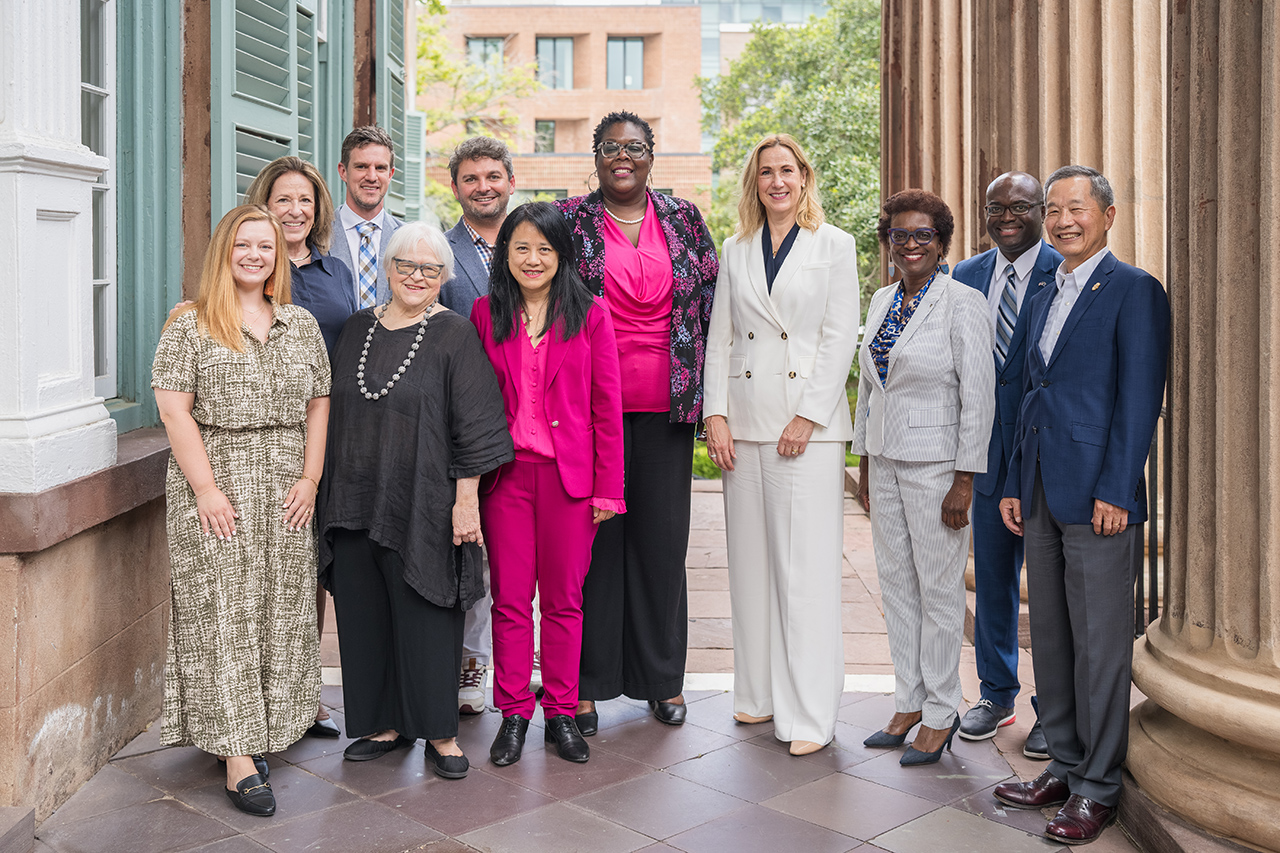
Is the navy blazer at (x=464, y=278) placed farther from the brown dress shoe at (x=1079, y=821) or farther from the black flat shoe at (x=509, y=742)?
the brown dress shoe at (x=1079, y=821)

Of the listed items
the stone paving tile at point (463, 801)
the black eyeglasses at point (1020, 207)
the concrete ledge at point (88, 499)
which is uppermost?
the black eyeglasses at point (1020, 207)

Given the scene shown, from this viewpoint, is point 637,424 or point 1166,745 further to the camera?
point 637,424

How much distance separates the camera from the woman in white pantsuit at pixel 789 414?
13.2ft

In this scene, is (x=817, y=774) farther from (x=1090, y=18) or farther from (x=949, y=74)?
(x=949, y=74)

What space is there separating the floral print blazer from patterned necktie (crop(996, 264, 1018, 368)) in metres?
1.05

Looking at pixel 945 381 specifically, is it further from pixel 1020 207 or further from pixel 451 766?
pixel 451 766

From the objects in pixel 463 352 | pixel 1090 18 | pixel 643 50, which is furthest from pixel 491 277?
pixel 643 50

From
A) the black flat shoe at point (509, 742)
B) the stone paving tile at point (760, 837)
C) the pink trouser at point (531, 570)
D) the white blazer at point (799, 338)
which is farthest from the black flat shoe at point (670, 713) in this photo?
the white blazer at point (799, 338)

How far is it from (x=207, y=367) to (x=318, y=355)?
377mm

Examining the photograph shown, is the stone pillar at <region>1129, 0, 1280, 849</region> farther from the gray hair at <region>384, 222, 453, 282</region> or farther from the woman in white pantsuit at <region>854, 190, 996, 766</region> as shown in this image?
the gray hair at <region>384, 222, 453, 282</region>

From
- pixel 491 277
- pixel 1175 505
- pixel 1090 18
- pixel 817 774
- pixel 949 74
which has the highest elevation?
pixel 949 74

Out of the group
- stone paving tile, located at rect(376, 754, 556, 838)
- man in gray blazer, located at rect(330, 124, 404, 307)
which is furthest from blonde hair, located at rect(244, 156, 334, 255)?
stone paving tile, located at rect(376, 754, 556, 838)

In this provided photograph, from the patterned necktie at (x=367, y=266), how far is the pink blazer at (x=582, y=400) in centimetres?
83

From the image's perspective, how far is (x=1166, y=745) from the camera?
3.29 metres
